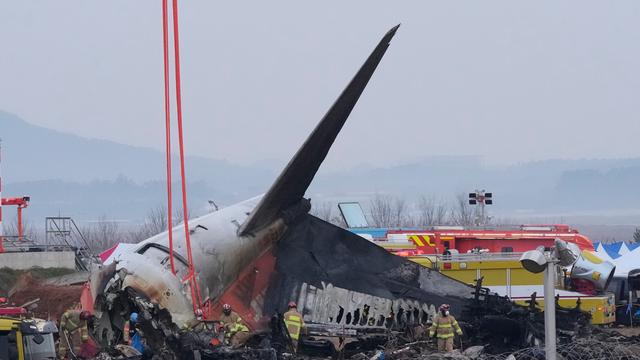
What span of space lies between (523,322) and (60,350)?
807 centimetres

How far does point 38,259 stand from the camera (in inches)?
1432

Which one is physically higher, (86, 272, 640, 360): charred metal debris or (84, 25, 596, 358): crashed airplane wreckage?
(84, 25, 596, 358): crashed airplane wreckage

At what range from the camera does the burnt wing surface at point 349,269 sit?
18.5 m

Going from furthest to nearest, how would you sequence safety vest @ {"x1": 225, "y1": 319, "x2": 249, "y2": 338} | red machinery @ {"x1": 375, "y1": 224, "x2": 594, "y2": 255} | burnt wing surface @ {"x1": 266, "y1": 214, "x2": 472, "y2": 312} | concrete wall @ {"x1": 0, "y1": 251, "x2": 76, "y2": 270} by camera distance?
concrete wall @ {"x1": 0, "y1": 251, "x2": 76, "y2": 270}, red machinery @ {"x1": 375, "y1": 224, "x2": 594, "y2": 255}, burnt wing surface @ {"x1": 266, "y1": 214, "x2": 472, "y2": 312}, safety vest @ {"x1": 225, "y1": 319, "x2": 249, "y2": 338}

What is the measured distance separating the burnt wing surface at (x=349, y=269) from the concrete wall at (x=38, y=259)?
18771 millimetres

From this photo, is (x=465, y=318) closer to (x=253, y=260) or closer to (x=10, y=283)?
(x=253, y=260)

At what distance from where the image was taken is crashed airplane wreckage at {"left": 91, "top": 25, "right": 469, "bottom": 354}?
15852 mm

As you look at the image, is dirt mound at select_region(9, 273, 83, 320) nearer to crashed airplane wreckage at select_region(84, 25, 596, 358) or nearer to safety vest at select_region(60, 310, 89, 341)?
crashed airplane wreckage at select_region(84, 25, 596, 358)

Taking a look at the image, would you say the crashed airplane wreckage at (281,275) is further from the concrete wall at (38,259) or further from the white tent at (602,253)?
the concrete wall at (38,259)

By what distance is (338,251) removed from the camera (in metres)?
19.4

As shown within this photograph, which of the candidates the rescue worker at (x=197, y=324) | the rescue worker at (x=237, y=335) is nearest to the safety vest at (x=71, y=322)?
the rescue worker at (x=197, y=324)

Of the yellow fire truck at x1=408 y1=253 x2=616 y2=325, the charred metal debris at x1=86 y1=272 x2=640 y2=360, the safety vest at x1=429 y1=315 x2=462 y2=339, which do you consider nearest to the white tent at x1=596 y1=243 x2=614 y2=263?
the yellow fire truck at x1=408 y1=253 x2=616 y2=325

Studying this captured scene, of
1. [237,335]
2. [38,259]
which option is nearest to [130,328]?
[237,335]

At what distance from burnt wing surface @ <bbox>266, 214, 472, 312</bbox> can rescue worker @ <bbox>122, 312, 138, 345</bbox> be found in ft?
10.7
